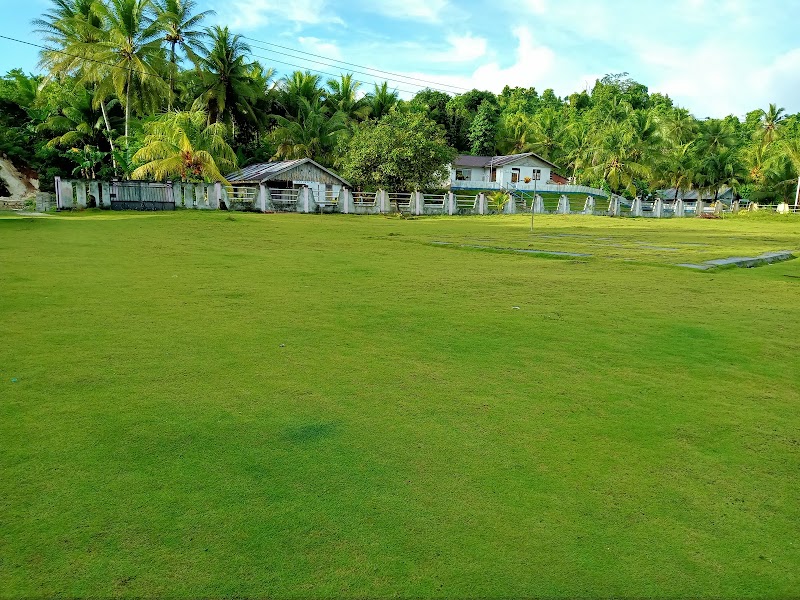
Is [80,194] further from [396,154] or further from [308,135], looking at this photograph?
[308,135]

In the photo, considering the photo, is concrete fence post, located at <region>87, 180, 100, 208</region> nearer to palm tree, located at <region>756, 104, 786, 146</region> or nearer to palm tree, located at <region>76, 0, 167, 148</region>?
palm tree, located at <region>76, 0, 167, 148</region>

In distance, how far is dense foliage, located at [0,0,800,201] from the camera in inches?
1116

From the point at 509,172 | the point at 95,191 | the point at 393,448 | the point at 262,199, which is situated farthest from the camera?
the point at 509,172

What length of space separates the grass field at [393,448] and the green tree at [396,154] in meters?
25.8

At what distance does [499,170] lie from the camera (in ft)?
157

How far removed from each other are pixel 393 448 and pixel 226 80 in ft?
114

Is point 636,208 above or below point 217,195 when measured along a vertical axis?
below

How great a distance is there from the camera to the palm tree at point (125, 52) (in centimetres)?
2712

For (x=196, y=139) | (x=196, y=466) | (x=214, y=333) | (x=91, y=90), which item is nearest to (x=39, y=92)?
(x=91, y=90)

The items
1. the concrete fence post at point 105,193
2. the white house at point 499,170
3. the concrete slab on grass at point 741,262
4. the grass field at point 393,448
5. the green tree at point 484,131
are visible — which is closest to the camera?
the grass field at point 393,448

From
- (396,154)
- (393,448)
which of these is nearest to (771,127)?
(396,154)

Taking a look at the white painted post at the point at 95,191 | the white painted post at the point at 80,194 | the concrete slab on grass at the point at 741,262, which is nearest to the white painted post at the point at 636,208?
the concrete slab on grass at the point at 741,262

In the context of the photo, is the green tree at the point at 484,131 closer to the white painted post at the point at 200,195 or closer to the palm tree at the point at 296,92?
the palm tree at the point at 296,92

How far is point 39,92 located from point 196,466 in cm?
3789
